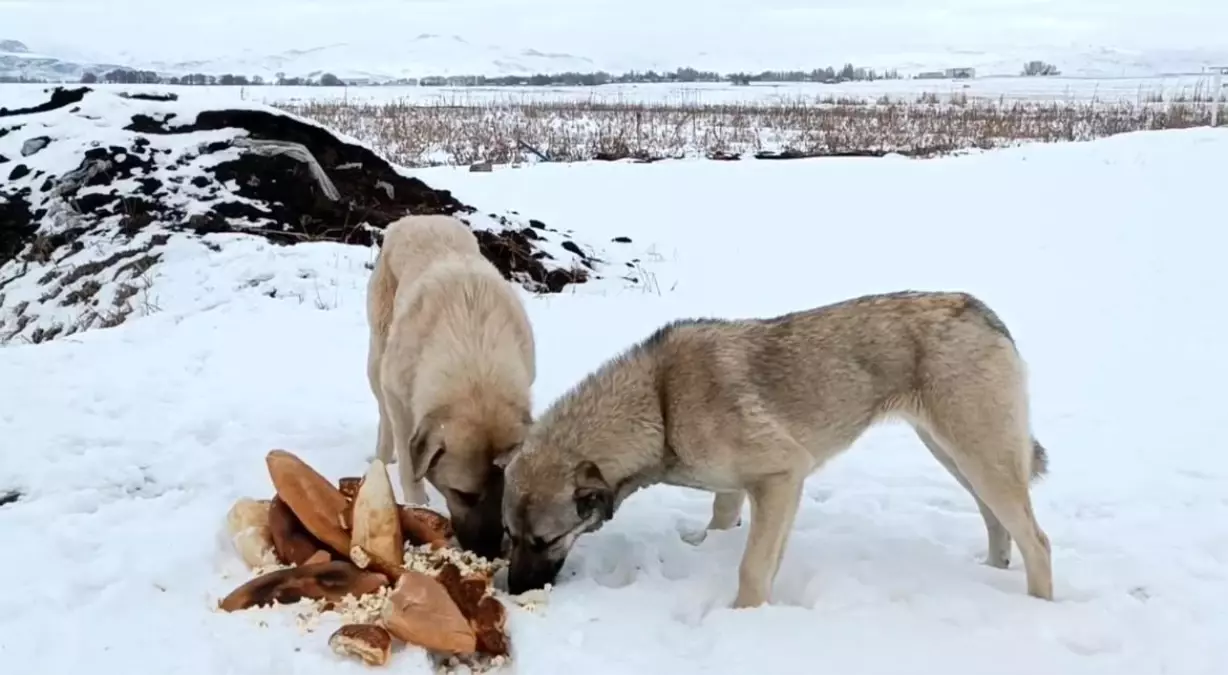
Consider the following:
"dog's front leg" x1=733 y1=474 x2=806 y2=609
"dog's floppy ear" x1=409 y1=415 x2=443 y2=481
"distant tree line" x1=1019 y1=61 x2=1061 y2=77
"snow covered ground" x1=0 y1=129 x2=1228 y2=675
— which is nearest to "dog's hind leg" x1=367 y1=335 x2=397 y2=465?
"snow covered ground" x1=0 y1=129 x2=1228 y2=675

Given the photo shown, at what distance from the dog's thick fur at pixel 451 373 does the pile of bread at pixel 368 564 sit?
24cm

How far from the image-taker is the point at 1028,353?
8.93 meters

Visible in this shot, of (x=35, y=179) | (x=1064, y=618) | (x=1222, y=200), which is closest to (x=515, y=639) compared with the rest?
(x=1064, y=618)

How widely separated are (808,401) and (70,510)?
12.4 ft

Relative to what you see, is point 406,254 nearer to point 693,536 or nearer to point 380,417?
point 380,417

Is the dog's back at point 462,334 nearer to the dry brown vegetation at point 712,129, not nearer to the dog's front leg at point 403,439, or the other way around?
the dog's front leg at point 403,439

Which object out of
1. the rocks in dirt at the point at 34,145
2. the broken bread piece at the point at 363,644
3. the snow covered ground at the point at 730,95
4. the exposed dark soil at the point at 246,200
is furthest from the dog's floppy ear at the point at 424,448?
the snow covered ground at the point at 730,95

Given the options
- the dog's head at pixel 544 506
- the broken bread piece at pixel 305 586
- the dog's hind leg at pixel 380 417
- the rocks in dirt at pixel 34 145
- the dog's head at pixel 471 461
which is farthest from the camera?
the rocks in dirt at pixel 34 145

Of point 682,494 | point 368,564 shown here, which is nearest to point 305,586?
point 368,564

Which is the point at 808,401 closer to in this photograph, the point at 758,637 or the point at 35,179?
the point at 758,637

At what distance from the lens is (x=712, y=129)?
32.0 metres

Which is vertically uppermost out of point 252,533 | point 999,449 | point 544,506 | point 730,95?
point 730,95

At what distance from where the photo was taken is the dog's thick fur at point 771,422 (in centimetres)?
457

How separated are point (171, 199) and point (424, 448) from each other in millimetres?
8948
